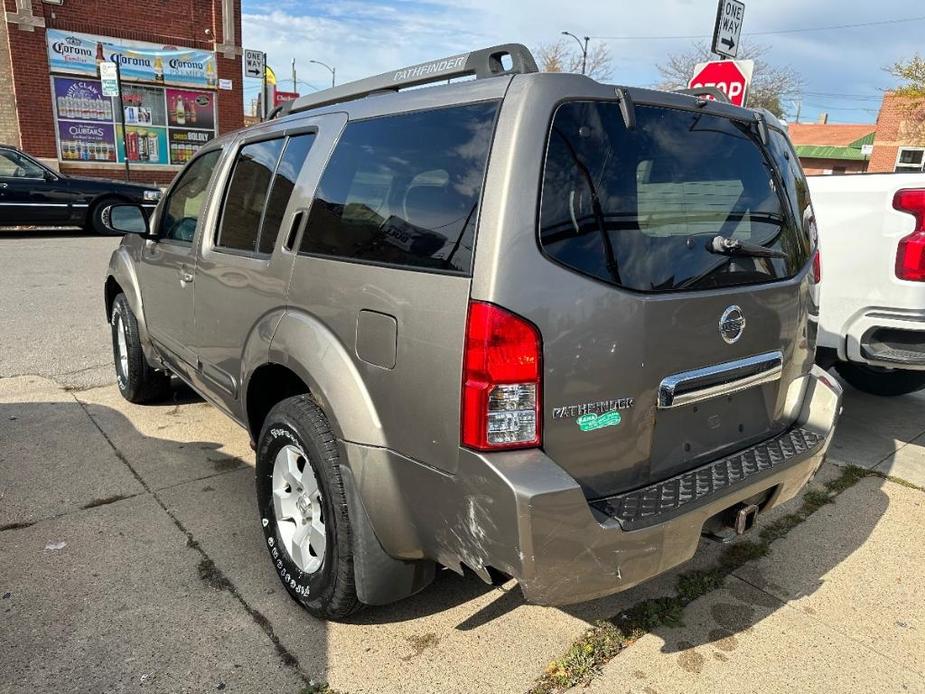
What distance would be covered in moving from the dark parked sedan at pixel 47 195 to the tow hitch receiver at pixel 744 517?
11.9m

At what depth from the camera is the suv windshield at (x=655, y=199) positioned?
1957 mm

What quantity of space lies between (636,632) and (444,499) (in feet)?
3.67

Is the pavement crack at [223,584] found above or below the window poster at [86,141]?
below

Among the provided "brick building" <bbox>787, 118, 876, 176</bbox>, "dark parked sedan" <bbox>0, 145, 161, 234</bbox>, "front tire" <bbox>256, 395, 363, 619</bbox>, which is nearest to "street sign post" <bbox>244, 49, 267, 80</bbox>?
"dark parked sedan" <bbox>0, 145, 161, 234</bbox>

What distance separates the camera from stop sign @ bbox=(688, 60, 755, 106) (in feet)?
21.9

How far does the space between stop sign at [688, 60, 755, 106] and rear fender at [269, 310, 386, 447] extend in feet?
18.4

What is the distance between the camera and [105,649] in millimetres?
2396

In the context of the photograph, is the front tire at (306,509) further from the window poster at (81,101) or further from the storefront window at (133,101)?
the window poster at (81,101)

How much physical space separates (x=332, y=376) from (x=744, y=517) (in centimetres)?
145

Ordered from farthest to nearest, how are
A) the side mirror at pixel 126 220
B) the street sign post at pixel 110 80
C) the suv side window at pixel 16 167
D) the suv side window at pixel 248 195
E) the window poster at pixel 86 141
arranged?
the window poster at pixel 86 141
the street sign post at pixel 110 80
the suv side window at pixel 16 167
the side mirror at pixel 126 220
the suv side window at pixel 248 195

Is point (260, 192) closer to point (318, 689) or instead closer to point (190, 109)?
point (318, 689)

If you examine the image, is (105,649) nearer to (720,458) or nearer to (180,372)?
(180,372)

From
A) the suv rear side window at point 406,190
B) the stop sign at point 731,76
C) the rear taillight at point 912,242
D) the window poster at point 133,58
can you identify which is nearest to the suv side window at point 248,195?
the suv rear side window at point 406,190

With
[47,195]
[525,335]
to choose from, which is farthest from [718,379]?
[47,195]
